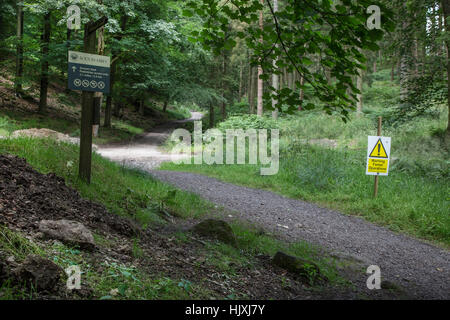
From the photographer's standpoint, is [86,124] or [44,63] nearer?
[86,124]

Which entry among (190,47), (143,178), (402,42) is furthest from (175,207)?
(190,47)

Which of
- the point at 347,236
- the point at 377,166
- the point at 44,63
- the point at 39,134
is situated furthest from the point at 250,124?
the point at 44,63

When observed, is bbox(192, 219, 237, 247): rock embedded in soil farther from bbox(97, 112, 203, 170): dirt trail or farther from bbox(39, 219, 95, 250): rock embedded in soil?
bbox(97, 112, 203, 170): dirt trail

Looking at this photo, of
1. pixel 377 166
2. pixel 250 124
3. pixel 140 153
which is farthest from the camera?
pixel 140 153

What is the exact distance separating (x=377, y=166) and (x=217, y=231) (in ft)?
17.5

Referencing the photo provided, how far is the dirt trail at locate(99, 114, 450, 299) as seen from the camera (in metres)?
4.44

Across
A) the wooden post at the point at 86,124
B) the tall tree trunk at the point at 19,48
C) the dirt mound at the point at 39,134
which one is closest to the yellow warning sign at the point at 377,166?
the wooden post at the point at 86,124

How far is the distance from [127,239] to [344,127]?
15609 millimetres

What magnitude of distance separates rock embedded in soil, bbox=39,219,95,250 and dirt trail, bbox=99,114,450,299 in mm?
3135

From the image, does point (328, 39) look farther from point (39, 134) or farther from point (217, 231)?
point (39, 134)

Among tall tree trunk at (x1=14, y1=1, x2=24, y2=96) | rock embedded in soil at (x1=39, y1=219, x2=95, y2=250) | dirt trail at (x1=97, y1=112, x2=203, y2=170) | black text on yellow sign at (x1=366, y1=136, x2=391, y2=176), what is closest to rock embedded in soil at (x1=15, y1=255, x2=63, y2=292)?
rock embedded in soil at (x1=39, y1=219, x2=95, y2=250)

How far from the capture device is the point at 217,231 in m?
4.74

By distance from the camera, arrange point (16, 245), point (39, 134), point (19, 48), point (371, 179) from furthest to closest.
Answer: point (19, 48) < point (39, 134) < point (371, 179) < point (16, 245)
